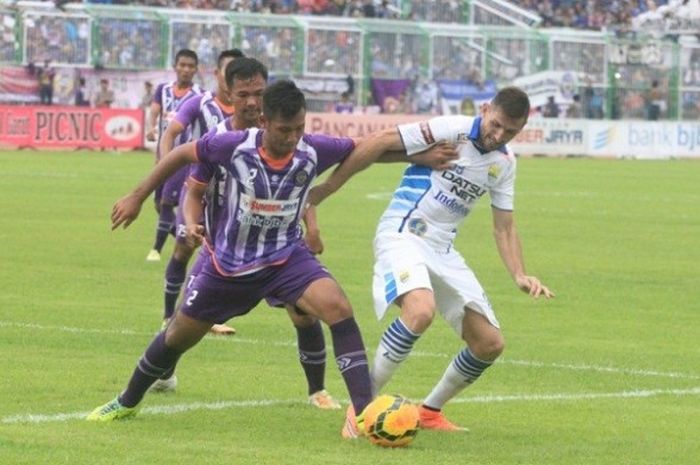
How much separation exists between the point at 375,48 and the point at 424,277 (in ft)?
152

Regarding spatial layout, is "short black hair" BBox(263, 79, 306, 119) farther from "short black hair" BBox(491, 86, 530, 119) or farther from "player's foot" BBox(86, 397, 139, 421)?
"player's foot" BBox(86, 397, 139, 421)

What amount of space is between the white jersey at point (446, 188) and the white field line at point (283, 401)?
1343mm

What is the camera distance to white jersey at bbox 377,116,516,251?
10047 mm

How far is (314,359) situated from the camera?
34.7ft

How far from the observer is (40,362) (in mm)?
12070

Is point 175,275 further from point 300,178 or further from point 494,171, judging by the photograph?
point 300,178

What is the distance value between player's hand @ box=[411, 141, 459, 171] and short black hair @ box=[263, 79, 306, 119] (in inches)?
40.8

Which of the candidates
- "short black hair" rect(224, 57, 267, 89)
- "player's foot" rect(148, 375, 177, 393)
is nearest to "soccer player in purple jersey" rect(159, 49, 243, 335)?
"player's foot" rect(148, 375, 177, 393)

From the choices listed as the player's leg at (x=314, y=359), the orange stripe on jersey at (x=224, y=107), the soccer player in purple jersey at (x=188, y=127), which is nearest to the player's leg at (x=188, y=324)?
the player's leg at (x=314, y=359)

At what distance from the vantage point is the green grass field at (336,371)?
9.10 m

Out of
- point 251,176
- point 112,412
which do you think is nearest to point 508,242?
point 251,176

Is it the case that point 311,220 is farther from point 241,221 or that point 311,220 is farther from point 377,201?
point 377,201

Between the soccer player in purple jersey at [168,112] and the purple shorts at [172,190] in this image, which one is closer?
the purple shorts at [172,190]

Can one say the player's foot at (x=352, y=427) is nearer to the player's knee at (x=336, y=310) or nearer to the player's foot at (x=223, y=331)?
the player's knee at (x=336, y=310)
